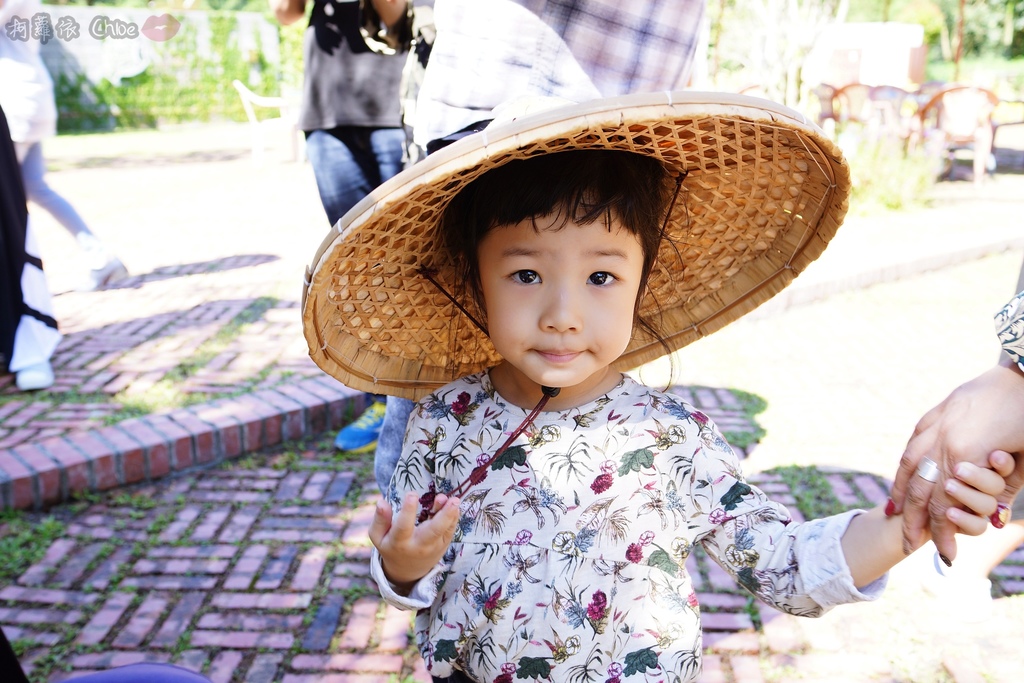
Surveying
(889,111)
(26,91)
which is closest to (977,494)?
(26,91)

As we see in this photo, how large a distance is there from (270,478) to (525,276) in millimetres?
2324

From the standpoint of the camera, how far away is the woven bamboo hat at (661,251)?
45.9 inches

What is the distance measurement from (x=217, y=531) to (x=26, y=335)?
183cm

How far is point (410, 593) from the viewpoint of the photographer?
139cm

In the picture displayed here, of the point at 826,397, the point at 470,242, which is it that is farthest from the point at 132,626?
the point at 826,397

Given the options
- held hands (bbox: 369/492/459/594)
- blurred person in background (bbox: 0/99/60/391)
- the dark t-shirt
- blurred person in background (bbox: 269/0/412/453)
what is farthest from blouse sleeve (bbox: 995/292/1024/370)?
blurred person in background (bbox: 0/99/60/391)

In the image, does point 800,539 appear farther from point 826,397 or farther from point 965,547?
point 826,397

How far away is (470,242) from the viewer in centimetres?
149

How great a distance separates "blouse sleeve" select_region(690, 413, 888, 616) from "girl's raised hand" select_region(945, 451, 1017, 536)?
16cm

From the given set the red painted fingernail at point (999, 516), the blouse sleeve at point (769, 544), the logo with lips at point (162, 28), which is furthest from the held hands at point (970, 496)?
the logo with lips at point (162, 28)

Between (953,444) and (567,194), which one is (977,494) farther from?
(567,194)

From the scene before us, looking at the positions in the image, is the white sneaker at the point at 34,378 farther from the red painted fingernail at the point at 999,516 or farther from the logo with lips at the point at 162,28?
the logo with lips at the point at 162,28

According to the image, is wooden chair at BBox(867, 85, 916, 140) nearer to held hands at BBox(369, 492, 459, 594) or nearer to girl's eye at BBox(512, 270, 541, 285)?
girl's eye at BBox(512, 270, 541, 285)

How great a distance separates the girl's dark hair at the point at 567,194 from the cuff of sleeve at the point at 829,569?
0.57 meters
